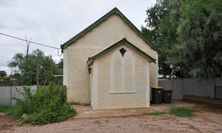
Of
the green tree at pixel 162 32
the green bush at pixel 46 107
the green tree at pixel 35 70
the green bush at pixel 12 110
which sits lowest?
the green bush at pixel 12 110

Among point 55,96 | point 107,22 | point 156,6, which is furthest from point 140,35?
point 156,6

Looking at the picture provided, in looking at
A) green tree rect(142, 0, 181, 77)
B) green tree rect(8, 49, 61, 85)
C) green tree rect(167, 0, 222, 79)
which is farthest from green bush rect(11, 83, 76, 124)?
green tree rect(8, 49, 61, 85)

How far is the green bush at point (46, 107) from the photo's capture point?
707cm

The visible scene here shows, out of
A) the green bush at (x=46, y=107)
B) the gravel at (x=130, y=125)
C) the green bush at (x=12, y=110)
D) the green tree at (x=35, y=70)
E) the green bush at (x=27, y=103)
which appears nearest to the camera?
the gravel at (x=130, y=125)

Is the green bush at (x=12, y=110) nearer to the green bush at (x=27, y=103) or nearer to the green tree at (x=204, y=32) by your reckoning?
the green bush at (x=27, y=103)

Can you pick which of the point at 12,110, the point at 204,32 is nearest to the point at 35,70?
the point at 12,110

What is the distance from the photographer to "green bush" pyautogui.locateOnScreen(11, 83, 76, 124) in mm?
7074

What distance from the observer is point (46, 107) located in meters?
7.41

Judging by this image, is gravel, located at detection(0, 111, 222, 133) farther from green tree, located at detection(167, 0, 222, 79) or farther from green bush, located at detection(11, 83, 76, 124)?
green tree, located at detection(167, 0, 222, 79)

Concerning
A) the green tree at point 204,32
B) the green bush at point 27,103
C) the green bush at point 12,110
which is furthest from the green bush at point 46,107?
the green tree at point 204,32

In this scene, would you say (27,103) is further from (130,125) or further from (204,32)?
(204,32)

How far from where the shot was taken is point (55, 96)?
7938mm

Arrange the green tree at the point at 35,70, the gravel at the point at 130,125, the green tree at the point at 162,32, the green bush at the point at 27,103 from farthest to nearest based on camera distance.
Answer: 1. the green tree at the point at 35,70
2. the green tree at the point at 162,32
3. the green bush at the point at 27,103
4. the gravel at the point at 130,125

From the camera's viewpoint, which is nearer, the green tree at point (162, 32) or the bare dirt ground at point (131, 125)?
the bare dirt ground at point (131, 125)
